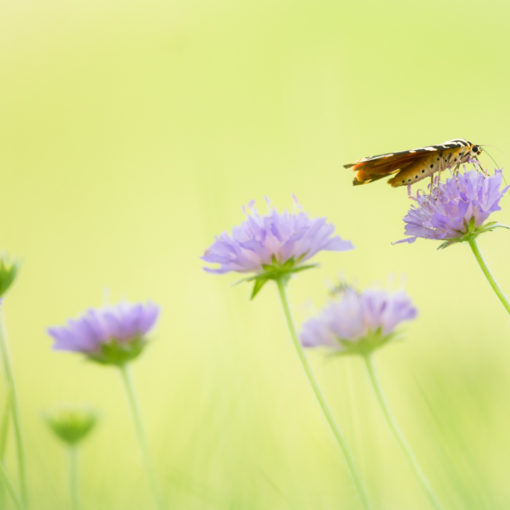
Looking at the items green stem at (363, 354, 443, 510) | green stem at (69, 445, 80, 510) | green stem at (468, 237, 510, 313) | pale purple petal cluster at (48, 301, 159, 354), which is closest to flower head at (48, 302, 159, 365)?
pale purple petal cluster at (48, 301, 159, 354)

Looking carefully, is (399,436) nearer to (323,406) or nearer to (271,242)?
(323,406)

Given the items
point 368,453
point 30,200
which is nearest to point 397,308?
point 368,453

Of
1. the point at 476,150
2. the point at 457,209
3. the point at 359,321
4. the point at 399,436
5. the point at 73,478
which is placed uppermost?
the point at 476,150

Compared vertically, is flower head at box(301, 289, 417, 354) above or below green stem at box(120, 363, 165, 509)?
above

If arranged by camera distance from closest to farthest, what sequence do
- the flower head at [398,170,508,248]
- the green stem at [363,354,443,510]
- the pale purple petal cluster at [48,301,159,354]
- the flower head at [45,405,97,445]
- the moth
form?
1. the green stem at [363,354,443,510]
2. the flower head at [398,170,508,248]
3. the moth
4. the pale purple petal cluster at [48,301,159,354]
5. the flower head at [45,405,97,445]

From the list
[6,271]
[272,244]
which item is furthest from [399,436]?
[6,271]

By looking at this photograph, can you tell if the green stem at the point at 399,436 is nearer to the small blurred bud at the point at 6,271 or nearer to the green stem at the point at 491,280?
the green stem at the point at 491,280

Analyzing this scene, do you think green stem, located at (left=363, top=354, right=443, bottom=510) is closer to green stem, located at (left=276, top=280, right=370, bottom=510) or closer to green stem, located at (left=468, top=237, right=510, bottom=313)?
green stem, located at (left=276, top=280, right=370, bottom=510)
